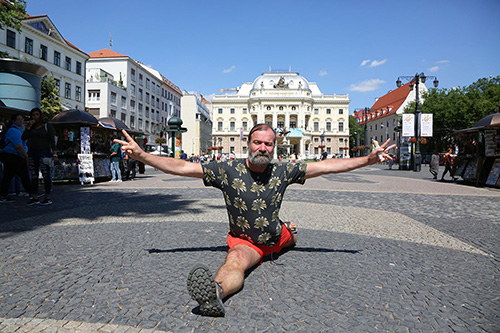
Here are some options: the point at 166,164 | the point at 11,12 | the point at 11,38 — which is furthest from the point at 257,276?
the point at 11,38

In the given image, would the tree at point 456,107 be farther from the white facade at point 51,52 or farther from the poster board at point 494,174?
the white facade at point 51,52

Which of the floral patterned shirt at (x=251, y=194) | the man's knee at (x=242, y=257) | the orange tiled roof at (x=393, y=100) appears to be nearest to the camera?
the man's knee at (x=242, y=257)

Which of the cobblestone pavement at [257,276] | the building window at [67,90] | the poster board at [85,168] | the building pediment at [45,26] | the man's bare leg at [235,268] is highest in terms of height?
the building pediment at [45,26]

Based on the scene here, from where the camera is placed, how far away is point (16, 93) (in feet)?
35.2

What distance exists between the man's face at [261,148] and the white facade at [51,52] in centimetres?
3725

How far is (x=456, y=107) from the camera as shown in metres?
49.8

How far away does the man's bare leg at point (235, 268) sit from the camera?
249 centimetres

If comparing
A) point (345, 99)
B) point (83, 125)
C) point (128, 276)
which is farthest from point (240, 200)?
point (345, 99)

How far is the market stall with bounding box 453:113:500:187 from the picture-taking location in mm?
13062

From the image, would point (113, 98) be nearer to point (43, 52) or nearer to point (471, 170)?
point (43, 52)

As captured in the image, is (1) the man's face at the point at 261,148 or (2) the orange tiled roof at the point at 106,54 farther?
(2) the orange tiled roof at the point at 106,54

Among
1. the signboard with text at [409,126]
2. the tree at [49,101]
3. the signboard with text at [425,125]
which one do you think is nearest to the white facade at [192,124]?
the tree at [49,101]

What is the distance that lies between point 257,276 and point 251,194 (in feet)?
2.51

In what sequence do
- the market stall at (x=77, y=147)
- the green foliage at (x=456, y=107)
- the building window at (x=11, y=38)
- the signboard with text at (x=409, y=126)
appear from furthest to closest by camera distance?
the green foliage at (x=456, y=107) < the building window at (x=11, y=38) < the signboard with text at (x=409, y=126) < the market stall at (x=77, y=147)
